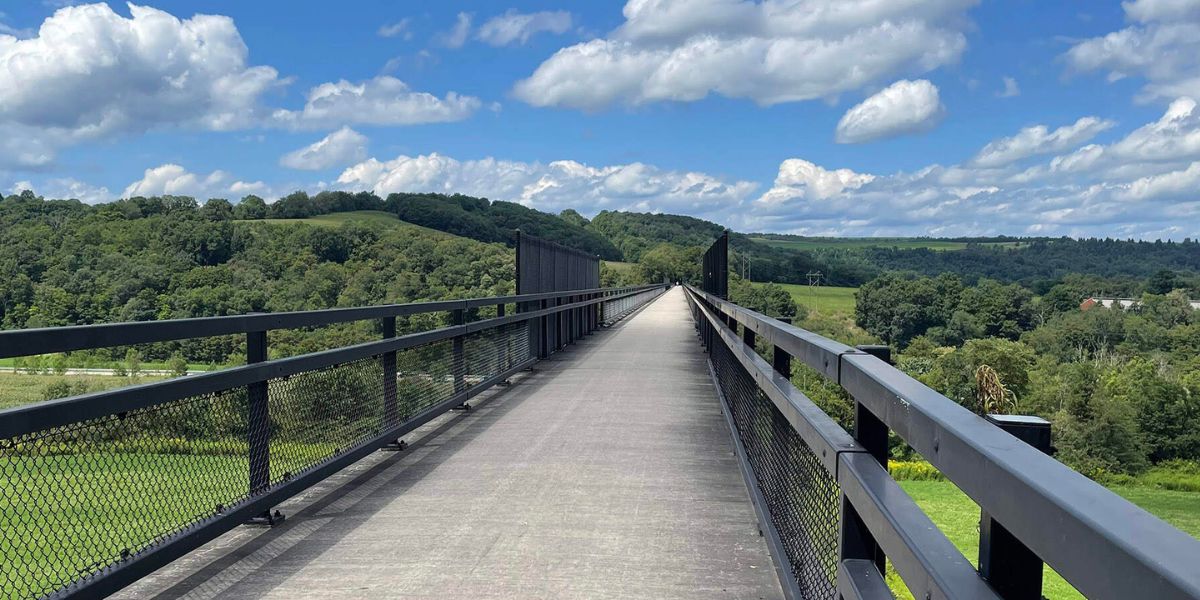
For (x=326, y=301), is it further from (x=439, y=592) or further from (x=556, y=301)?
(x=439, y=592)

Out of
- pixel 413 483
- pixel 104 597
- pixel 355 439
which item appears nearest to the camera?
pixel 104 597

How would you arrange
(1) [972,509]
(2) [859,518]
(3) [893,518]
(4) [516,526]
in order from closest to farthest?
(3) [893,518] < (2) [859,518] < (4) [516,526] < (1) [972,509]

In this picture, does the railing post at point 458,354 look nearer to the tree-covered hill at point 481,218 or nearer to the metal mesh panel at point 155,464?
the metal mesh panel at point 155,464

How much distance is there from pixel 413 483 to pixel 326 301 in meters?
37.6

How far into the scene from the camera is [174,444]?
4.37m

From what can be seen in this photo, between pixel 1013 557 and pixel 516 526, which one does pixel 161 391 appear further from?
pixel 1013 557

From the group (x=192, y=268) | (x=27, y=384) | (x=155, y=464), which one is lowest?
(x=155, y=464)

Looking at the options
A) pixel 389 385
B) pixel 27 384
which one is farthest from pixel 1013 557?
pixel 389 385

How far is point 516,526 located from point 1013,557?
3.85 m

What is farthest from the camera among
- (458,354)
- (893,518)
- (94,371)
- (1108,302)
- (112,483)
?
(1108,302)

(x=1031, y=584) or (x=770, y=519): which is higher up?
(x=1031, y=584)

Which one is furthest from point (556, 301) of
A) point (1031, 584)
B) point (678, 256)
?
point (678, 256)

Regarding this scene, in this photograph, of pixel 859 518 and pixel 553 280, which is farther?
pixel 553 280

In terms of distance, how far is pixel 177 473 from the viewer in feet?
14.1
